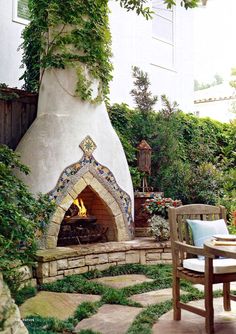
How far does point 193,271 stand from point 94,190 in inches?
111

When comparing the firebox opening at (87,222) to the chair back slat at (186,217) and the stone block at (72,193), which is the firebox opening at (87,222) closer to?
the stone block at (72,193)

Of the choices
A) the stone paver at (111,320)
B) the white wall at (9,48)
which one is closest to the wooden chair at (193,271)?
the stone paver at (111,320)

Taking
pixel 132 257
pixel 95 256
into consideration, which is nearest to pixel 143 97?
pixel 132 257

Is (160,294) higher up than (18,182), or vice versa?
(18,182)

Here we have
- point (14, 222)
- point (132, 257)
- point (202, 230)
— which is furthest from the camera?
point (132, 257)

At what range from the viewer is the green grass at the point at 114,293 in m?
3.98

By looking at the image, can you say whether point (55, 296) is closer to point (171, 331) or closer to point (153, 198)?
point (171, 331)

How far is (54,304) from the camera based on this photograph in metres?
4.77

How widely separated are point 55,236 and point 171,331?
2.66 meters

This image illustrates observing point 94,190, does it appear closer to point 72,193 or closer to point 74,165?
point 72,193

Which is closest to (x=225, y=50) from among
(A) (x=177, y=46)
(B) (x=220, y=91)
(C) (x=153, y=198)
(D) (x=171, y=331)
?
(B) (x=220, y=91)

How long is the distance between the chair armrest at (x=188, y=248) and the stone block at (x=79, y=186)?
2464 mm

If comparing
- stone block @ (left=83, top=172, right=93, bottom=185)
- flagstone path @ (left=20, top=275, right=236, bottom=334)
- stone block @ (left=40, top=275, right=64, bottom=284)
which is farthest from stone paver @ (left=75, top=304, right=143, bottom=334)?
stone block @ (left=83, top=172, right=93, bottom=185)

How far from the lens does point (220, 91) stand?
2078 centimetres
